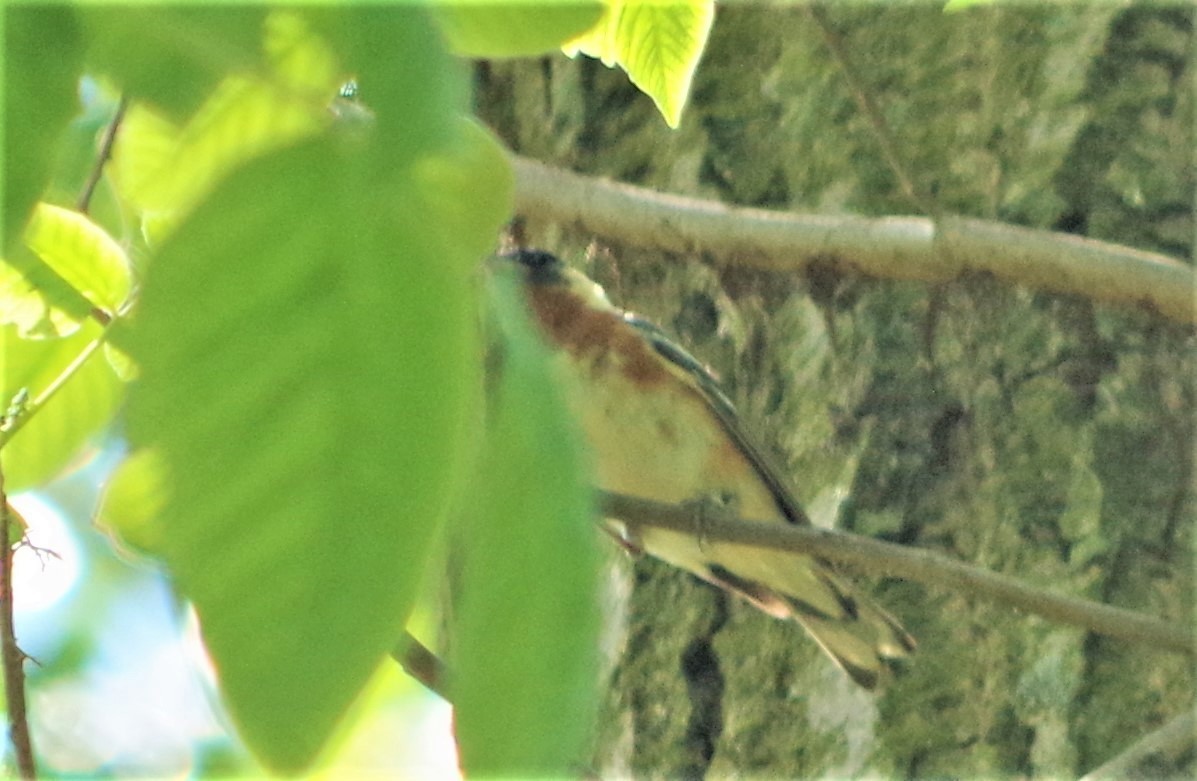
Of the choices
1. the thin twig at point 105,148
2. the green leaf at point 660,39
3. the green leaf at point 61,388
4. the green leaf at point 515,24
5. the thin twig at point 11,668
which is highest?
the green leaf at point 660,39

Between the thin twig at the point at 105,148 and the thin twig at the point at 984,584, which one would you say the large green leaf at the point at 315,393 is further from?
the thin twig at the point at 984,584

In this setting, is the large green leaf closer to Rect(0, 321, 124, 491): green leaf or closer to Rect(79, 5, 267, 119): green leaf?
Rect(79, 5, 267, 119): green leaf

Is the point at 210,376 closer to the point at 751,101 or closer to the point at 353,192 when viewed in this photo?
the point at 353,192

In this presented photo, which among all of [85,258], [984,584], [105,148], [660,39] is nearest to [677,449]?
[984,584]

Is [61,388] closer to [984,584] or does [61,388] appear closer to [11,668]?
[11,668]

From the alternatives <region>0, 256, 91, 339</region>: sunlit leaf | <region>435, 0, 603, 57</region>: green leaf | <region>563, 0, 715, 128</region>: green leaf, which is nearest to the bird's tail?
<region>563, 0, 715, 128</region>: green leaf

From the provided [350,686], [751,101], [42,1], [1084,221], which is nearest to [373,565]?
[350,686]

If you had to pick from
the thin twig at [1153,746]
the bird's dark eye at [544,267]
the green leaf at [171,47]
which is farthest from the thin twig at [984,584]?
the bird's dark eye at [544,267]
